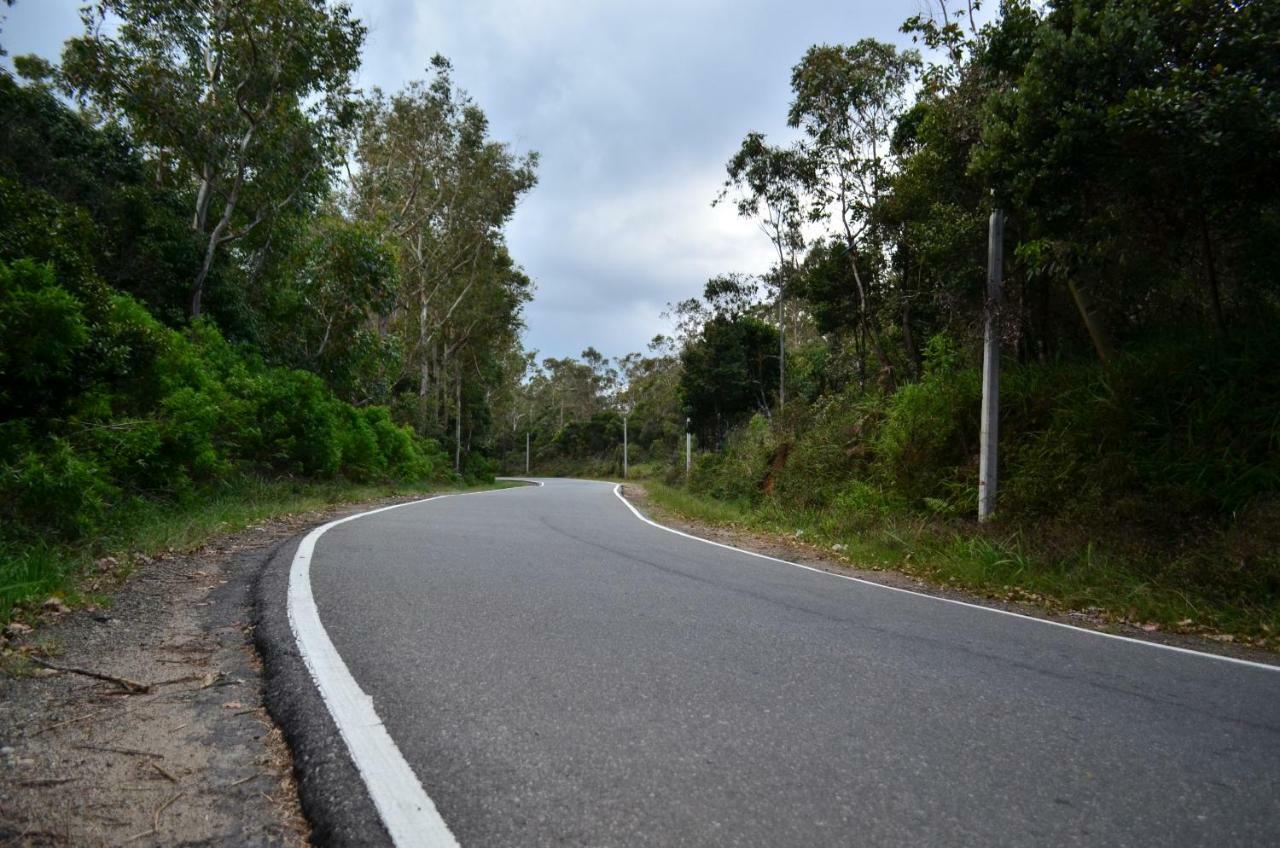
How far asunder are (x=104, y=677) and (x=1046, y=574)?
8128 millimetres

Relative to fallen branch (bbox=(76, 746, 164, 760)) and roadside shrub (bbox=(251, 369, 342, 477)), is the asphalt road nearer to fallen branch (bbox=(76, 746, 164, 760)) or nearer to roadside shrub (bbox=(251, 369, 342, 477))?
fallen branch (bbox=(76, 746, 164, 760))

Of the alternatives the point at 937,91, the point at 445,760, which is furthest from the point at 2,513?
the point at 937,91

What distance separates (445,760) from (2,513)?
650 cm

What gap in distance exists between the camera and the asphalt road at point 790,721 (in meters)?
2.41

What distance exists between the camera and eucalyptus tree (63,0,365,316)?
15.1m

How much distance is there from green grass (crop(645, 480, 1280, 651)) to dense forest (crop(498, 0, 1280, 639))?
0.03m

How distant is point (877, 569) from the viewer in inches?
369

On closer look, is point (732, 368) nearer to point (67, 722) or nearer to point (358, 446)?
point (358, 446)

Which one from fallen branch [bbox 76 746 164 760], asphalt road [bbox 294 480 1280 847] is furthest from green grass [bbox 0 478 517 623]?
fallen branch [bbox 76 746 164 760]

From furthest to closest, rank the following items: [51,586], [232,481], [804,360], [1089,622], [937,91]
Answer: [804,360]
[232,481]
[937,91]
[1089,622]
[51,586]

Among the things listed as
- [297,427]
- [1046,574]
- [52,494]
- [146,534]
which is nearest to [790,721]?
[1046,574]

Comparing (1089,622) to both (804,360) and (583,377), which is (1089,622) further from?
(583,377)

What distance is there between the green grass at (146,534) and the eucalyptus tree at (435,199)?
12764 millimetres

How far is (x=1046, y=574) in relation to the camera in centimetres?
780
